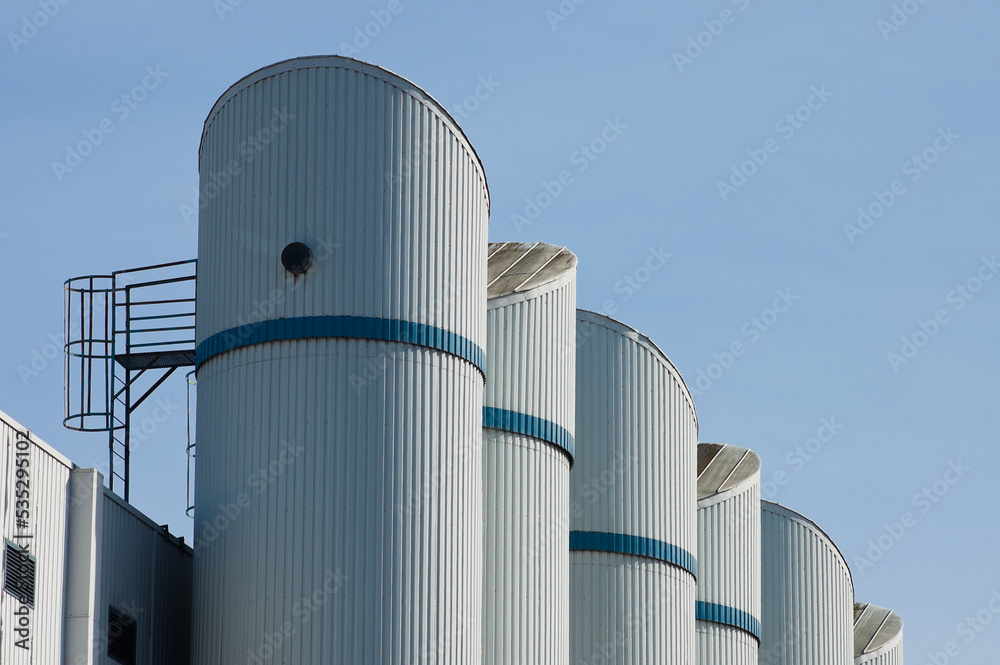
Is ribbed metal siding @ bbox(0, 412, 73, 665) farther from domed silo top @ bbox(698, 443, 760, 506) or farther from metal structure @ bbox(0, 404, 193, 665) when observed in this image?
domed silo top @ bbox(698, 443, 760, 506)

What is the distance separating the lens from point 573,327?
36.3m

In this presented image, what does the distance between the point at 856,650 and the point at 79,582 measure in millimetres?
35982

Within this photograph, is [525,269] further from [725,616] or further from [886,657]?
[886,657]

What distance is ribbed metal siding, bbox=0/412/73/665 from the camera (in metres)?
24.1

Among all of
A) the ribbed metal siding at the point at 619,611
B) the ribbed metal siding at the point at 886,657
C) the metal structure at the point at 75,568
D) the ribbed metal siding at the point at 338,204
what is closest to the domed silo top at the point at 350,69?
the ribbed metal siding at the point at 338,204

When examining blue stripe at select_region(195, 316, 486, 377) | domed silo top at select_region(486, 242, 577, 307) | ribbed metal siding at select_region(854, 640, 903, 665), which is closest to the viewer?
blue stripe at select_region(195, 316, 486, 377)

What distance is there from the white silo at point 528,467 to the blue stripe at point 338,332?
12.1 feet

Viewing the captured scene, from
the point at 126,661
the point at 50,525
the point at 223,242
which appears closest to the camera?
the point at 50,525

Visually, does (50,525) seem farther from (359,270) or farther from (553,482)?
(553,482)

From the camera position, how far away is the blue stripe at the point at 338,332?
2888 centimetres

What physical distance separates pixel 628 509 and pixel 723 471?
8401 mm

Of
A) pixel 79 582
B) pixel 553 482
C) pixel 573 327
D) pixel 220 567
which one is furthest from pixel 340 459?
pixel 573 327

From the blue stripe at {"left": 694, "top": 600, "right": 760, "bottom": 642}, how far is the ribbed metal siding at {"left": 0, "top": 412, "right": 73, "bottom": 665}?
2054 cm

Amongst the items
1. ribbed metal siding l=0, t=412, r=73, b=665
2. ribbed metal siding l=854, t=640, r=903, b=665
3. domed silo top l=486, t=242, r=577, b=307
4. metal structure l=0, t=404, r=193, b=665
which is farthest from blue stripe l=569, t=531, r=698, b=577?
ribbed metal siding l=854, t=640, r=903, b=665
